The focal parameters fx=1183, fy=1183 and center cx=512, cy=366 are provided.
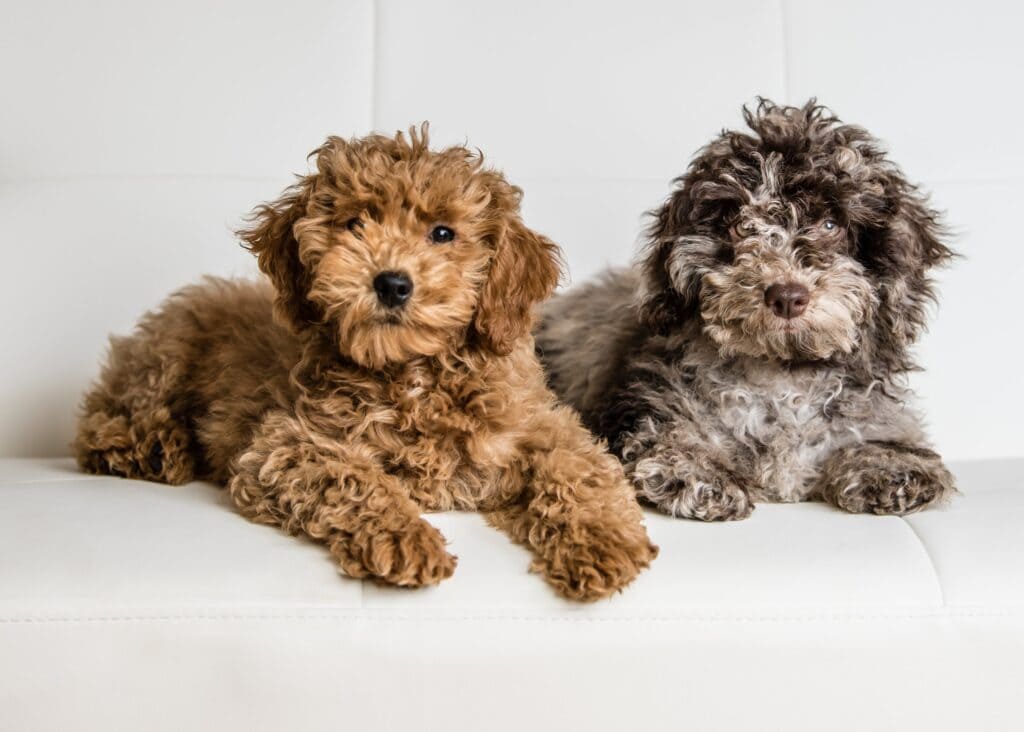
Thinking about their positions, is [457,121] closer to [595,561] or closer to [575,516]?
[575,516]

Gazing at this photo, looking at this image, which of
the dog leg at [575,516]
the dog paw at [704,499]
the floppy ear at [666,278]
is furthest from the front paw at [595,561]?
the floppy ear at [666,278]

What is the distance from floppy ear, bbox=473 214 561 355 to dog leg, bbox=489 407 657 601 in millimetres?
264

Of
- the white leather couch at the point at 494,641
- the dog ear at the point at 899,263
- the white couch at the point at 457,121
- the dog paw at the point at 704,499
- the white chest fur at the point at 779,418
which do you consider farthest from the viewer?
the white couch at the point at 457,121

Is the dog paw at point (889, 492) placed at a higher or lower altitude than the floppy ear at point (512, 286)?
lower

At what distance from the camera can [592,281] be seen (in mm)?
3760

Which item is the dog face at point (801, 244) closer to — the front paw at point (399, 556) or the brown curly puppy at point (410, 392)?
the brown curly puppy at point (410, 392)

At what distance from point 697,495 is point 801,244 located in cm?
64

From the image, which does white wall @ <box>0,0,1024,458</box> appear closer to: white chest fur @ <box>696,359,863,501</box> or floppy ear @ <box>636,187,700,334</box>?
floppy ear @ <box>636,187,700,334</box>

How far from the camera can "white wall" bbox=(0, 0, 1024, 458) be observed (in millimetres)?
3709

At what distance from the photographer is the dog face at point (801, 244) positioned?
272 cm

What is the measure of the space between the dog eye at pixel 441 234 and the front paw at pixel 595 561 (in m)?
0.68

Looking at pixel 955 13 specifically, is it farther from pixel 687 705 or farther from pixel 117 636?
pixel 117 636

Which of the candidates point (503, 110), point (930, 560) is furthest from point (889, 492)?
point (503, 110)

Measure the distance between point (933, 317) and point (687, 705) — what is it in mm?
2013
